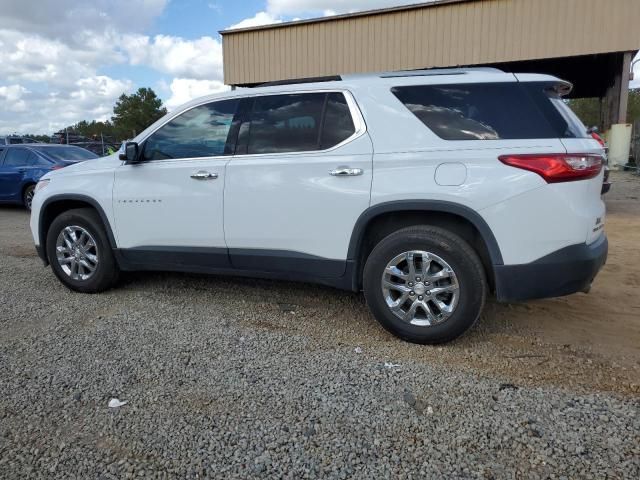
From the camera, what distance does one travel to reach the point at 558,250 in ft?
9.84

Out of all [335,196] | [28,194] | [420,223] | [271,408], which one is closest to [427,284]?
[420,223]

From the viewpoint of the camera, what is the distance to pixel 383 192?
3322mm

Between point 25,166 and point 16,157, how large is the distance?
0.53m

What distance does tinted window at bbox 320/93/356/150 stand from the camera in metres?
3.54

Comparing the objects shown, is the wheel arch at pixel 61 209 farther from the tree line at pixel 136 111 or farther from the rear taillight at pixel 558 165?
the tree line at pixel 136 111

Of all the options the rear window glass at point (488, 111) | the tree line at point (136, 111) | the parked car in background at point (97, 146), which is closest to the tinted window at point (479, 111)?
the rear window glass at point (488, 111)

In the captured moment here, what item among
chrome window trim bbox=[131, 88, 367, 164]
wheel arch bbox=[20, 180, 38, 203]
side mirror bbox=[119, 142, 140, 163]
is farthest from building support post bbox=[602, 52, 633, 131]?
wheel arch bbox=[20, 180, 38, 203]

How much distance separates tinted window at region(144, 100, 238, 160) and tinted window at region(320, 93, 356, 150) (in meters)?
0.85

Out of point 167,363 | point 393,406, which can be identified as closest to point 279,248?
point 167,363

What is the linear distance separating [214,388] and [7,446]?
104cm

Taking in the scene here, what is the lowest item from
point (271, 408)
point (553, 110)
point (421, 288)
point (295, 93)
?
point (271, 408)

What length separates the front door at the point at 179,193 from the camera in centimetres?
394

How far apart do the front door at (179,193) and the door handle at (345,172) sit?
3.13 ft

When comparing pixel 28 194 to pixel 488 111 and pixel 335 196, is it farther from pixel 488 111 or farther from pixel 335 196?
pixel 488 111
